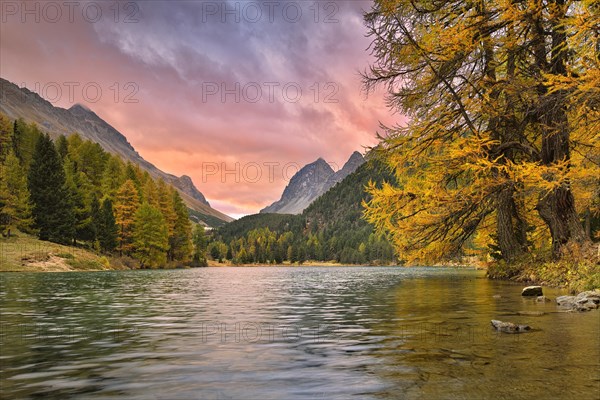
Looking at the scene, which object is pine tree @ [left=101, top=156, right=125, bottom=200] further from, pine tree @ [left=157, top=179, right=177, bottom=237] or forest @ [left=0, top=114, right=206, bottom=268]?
pine tree @ [left=157, top=179, right=177, bottom=237]

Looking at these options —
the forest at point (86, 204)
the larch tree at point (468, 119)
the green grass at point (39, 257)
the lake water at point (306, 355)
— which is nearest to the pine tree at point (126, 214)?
the forest at point (86, 204)

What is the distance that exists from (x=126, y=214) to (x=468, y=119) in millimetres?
71603

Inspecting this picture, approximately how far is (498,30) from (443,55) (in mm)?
2773

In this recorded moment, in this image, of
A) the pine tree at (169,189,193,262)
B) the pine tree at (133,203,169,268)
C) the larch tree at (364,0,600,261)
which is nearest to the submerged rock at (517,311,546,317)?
the larch tree at (364,0,600,261)

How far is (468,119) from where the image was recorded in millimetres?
21172

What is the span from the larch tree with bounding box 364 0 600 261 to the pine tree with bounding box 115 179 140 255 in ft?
216

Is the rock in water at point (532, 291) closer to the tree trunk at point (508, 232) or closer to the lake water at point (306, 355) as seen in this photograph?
the lake water at point (306, 355)

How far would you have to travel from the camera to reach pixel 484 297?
1714 cm

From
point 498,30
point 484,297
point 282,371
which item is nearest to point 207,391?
point 282,371

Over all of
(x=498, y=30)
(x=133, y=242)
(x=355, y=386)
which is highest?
(x=498, y=30)

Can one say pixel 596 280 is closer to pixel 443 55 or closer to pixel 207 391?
pixel 443 55

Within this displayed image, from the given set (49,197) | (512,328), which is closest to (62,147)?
(49,197)

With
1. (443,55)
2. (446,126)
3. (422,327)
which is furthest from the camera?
(446,126)

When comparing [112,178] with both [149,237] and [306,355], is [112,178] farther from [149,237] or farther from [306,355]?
[306,355]
